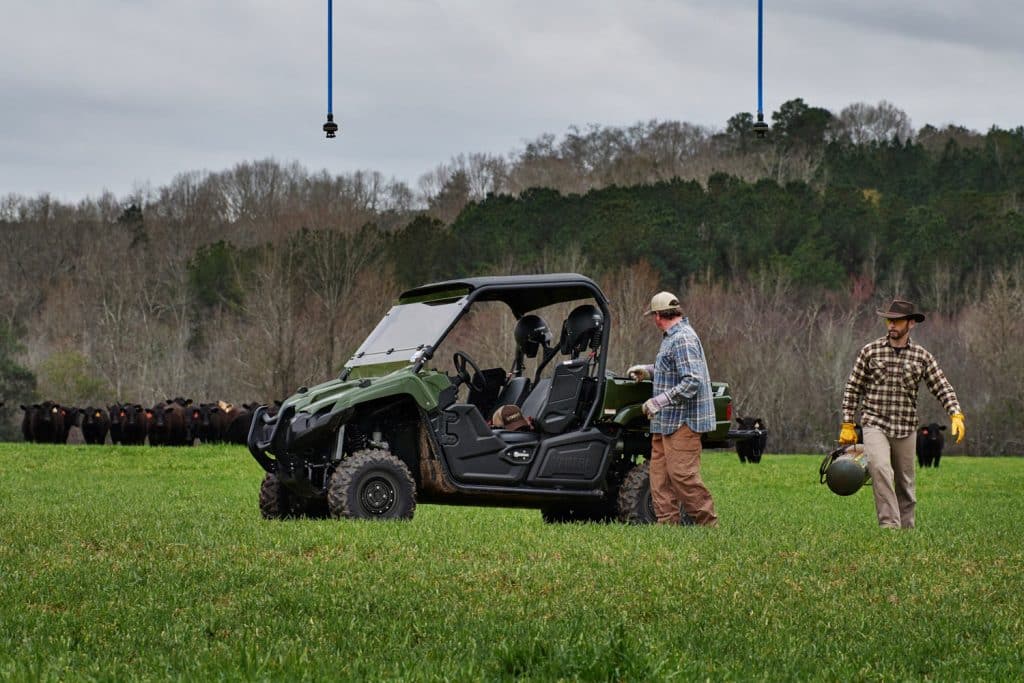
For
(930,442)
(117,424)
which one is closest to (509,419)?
(930,442)

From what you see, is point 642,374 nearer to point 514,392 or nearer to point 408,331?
point 514,392

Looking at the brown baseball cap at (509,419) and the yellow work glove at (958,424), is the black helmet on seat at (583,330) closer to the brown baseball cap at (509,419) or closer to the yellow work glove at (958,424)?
the brown baseball cap at (509,419)

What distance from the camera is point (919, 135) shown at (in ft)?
437

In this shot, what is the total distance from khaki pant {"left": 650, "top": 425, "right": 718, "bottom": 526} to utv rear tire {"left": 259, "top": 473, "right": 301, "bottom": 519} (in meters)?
3.57

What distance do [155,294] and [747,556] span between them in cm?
9831

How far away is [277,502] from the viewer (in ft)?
52.7

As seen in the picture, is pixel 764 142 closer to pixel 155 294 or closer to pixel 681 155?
pixel 681 155

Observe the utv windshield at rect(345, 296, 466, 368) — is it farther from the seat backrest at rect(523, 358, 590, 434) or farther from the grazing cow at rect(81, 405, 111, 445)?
the grazing cow at rect(81, 405, 111, 445)

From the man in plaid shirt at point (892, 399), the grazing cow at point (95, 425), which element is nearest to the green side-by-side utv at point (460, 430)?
the man in plaid shirt at point (892, 399)

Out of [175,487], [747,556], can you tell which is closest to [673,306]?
[747,556]

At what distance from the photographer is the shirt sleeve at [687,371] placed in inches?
597

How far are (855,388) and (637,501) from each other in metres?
2.41

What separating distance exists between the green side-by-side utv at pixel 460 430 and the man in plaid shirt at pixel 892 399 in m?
1.54

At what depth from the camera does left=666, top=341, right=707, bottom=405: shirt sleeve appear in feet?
49.8
